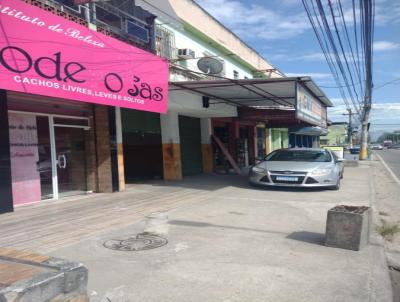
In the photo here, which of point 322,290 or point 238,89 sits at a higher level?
point 238,89

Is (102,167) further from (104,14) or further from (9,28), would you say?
(9,28)

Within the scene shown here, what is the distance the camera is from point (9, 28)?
273 inches

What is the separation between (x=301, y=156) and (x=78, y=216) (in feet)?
24.6

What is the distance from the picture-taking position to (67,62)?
26.4 feet

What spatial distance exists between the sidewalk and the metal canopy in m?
3.21

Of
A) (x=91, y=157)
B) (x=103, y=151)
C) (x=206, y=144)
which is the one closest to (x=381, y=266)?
(x=103, y=151)

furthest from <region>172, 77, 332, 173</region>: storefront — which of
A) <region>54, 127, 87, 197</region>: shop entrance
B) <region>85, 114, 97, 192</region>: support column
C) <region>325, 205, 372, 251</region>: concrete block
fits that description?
<region>325, 205, 372, 251</region>: concrete block

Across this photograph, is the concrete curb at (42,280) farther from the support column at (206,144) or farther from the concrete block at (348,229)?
the support column at (206,144)

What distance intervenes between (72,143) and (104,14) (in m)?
3.72

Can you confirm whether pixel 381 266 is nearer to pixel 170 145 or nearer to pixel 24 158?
pixel 24 158

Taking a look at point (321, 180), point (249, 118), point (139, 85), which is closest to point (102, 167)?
point (139, 85)

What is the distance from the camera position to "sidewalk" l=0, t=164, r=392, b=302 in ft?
13.7

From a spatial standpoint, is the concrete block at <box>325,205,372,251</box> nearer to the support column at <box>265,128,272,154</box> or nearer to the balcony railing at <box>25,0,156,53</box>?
the balcony railing at <box>25,0,156,53</box>

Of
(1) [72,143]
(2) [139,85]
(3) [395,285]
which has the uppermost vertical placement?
(2) [139,85]
